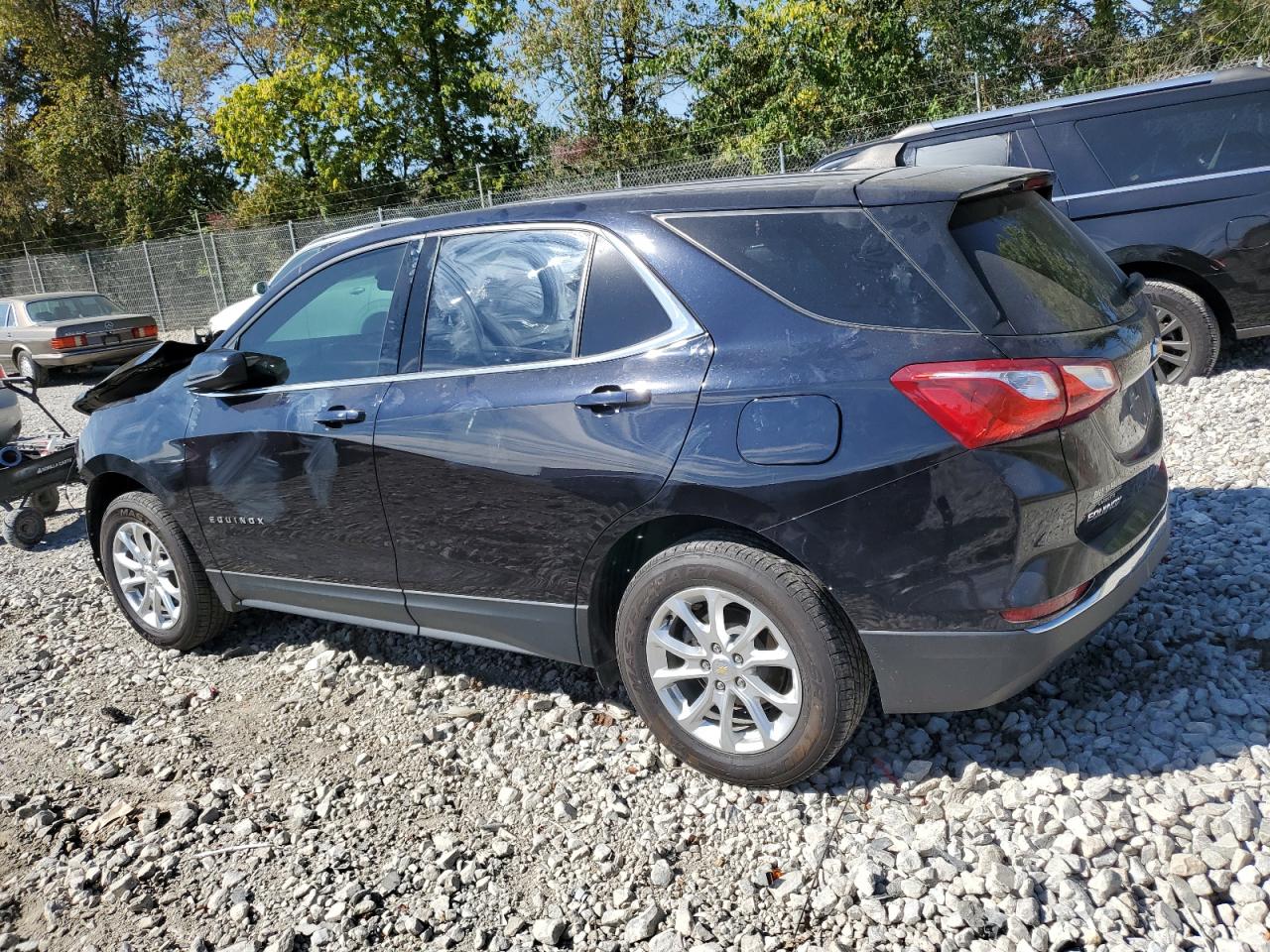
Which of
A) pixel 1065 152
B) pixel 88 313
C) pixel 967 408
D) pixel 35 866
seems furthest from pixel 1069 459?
pixel 88 313

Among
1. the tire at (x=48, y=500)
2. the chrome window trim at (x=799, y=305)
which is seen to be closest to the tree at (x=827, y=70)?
the tire at (x=48, y=500)

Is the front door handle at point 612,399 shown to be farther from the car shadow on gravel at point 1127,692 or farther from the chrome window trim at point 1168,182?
the chrome window trim at point 1168,182

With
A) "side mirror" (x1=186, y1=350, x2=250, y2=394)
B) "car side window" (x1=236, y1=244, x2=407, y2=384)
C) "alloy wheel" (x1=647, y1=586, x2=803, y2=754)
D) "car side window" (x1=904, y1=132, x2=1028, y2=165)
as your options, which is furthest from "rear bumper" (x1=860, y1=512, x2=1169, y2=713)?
"car side window" (x1=904, y1=132, x2=1028, y2=165)

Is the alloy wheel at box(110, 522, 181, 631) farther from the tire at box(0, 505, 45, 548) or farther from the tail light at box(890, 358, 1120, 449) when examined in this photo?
the tail light at box(890, 358, 1120, 449)

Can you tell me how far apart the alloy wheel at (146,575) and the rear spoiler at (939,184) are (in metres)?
3.43

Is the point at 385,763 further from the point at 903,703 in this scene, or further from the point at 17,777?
the point at 903,703

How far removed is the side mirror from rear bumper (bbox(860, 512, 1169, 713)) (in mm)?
2688

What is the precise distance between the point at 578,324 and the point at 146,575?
8.94 feet

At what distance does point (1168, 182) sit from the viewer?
6.28m

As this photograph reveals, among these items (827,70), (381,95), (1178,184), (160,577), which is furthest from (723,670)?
(381,95)

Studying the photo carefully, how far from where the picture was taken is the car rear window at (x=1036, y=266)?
8.55 feet

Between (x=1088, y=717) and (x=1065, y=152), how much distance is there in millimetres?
4879

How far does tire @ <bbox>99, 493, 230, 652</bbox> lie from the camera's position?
4.30 m

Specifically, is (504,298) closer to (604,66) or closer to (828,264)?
(828,264)
